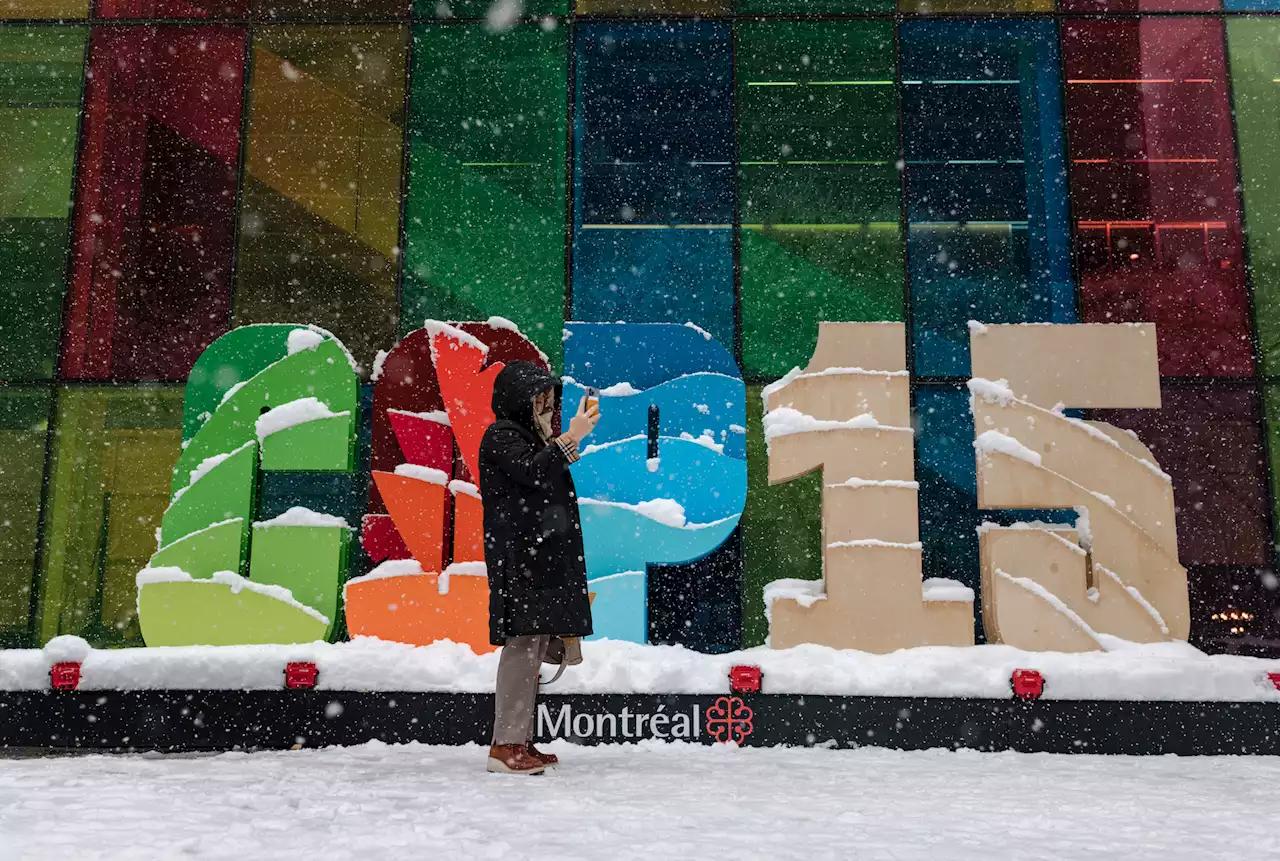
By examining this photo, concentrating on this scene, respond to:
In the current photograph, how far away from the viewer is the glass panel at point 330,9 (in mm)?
8438

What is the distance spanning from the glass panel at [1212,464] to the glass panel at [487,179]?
15.4ft

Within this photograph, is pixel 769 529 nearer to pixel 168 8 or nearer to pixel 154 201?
pixel 154 201

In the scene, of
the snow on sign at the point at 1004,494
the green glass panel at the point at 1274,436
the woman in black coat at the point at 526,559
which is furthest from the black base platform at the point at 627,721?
the green glass panel at the point at 1274,436

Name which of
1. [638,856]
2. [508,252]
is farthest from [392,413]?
[638,856]

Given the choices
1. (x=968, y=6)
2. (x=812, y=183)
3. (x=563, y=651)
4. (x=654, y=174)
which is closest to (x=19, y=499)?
(x=563, y=651)

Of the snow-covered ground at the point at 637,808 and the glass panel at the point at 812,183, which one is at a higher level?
the glass panel at the point at 812,183

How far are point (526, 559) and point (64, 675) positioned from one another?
3201 mm

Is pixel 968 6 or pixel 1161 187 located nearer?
pixel 1161 187

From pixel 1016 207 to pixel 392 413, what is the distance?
525 centimetres

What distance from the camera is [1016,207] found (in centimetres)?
805

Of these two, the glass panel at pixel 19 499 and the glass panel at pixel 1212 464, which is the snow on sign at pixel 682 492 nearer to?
the glass panel at pixel 1212 464

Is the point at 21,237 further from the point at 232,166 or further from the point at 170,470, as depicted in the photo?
the point at 170,470

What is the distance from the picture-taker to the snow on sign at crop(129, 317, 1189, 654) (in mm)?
6675

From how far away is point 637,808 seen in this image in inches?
153
